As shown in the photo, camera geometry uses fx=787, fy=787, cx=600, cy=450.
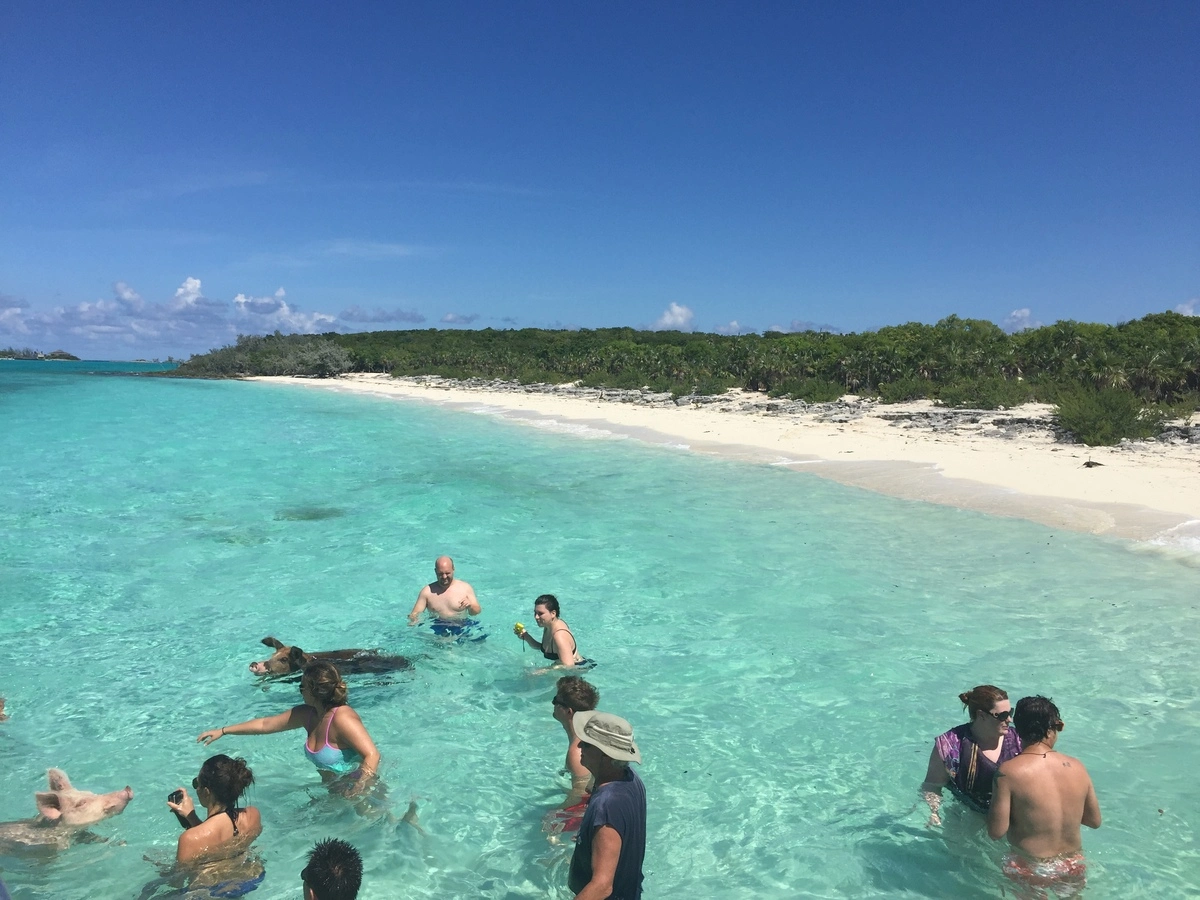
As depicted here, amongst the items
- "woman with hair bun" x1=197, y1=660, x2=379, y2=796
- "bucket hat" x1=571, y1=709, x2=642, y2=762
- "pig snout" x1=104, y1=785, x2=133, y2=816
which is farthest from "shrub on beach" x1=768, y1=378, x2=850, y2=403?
"bucket hat" x1=571, y1=709, x2=642, y2=762

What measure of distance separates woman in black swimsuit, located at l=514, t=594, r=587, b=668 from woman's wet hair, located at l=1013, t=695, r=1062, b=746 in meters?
3.69

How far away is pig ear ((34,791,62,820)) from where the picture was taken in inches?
172

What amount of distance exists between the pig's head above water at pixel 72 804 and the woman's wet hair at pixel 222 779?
1025 mm

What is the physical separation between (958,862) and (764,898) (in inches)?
43.9

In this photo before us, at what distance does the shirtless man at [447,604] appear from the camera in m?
7.86

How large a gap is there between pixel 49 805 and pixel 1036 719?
17.3 feet

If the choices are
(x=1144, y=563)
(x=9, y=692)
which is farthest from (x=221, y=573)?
(x=1144, y=563)

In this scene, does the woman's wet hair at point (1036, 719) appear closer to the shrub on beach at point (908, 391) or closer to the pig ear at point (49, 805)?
the pig ear at point (49, 805)

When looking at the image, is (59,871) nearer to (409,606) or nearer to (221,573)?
(409,606)

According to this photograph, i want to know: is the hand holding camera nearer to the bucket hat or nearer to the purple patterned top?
the bucket hat

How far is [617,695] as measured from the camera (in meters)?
6.54

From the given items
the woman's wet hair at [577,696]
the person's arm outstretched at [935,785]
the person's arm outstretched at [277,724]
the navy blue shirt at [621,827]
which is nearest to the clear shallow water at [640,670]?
the person's arm outstretched at [935,785]

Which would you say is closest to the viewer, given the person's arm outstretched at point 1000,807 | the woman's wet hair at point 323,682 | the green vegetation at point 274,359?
the person's arm outstretched at point 1000,807

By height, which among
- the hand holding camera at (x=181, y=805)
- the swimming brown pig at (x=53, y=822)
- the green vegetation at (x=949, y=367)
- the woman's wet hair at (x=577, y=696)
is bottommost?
the swimming brown pig at (x=53, y=822)
